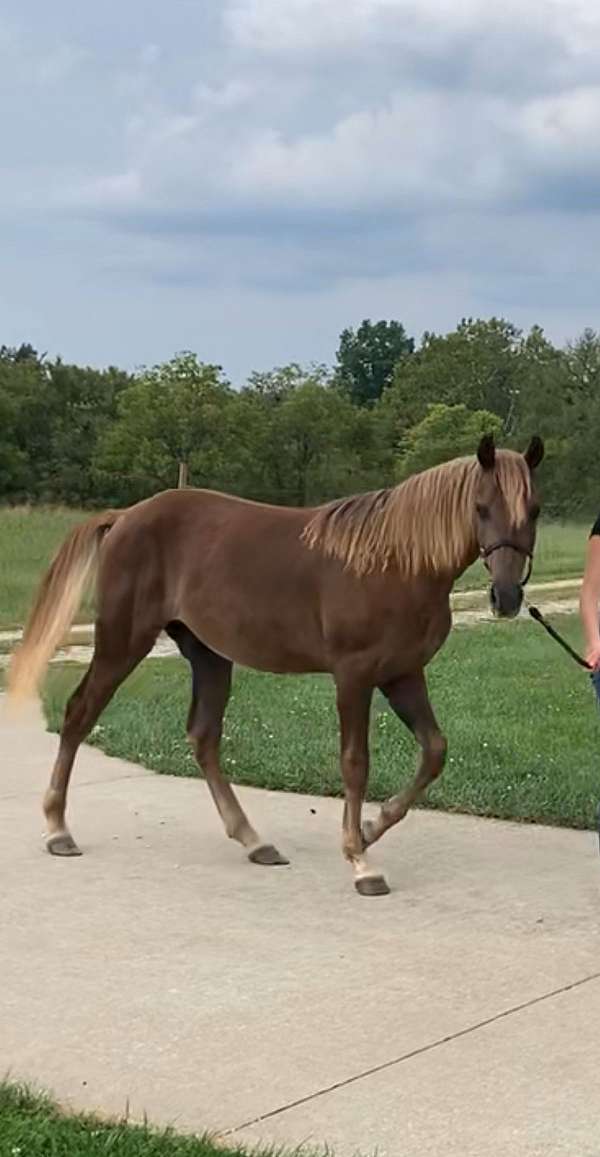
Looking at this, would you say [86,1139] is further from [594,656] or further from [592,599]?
[592,599]

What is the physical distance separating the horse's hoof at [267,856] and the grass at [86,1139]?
2405mm

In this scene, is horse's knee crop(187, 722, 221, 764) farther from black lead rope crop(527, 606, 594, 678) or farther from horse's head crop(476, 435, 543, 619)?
horse's head crop(476, 435, 543, 619)

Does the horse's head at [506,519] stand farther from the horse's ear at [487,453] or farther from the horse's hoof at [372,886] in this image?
the horse's hoof at [372,886]

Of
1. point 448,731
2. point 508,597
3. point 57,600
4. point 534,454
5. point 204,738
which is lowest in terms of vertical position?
point 448,731

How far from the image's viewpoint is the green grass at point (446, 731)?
21.3ft

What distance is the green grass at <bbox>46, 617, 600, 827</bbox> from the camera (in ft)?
21.3

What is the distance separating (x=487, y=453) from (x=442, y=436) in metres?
44.0

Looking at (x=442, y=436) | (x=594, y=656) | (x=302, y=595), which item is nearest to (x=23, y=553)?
(x=302, y=595)

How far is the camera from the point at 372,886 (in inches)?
198

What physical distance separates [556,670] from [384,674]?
658 centimetres

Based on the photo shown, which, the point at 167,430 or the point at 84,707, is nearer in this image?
the point at 84,707

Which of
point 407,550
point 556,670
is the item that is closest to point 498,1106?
point 407,550

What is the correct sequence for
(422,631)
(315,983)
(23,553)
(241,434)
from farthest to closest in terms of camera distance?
(241,434) → (23,553) → (422,631) → (315,983)

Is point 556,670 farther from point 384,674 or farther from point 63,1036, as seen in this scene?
point 63,1036
